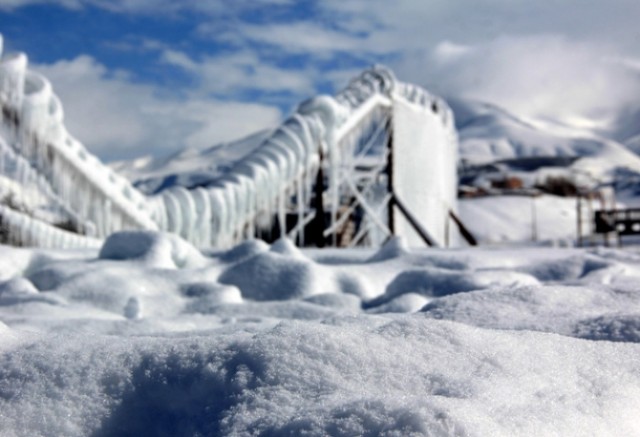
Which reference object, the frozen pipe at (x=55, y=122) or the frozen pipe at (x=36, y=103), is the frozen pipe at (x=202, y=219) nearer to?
the frozen pipe at (x=55, y=122)

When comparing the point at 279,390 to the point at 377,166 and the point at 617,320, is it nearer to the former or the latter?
the point at 617,320

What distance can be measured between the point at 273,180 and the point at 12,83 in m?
2.32

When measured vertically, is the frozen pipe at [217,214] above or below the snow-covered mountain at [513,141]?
below

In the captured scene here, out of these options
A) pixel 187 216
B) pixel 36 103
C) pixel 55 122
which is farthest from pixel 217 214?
pixel 36 103

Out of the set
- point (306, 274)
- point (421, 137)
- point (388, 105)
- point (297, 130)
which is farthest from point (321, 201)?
point (306, 274)

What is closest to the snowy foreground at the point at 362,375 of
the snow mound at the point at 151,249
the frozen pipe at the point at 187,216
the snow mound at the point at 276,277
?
the snow mound at the point at 276,277

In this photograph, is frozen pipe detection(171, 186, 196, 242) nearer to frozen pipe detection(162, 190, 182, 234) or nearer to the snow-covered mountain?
frozen pipe detection(162, 190, 182, 234)

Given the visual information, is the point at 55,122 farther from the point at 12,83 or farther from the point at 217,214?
the point at 217,214

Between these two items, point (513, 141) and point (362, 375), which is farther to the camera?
point (513, 141)

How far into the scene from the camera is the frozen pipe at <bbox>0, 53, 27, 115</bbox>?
4816 millimetres

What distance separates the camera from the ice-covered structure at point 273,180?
16.5 feet

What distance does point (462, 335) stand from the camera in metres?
1.30

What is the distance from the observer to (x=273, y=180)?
6.48m

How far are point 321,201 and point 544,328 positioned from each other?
5217 millimetres
